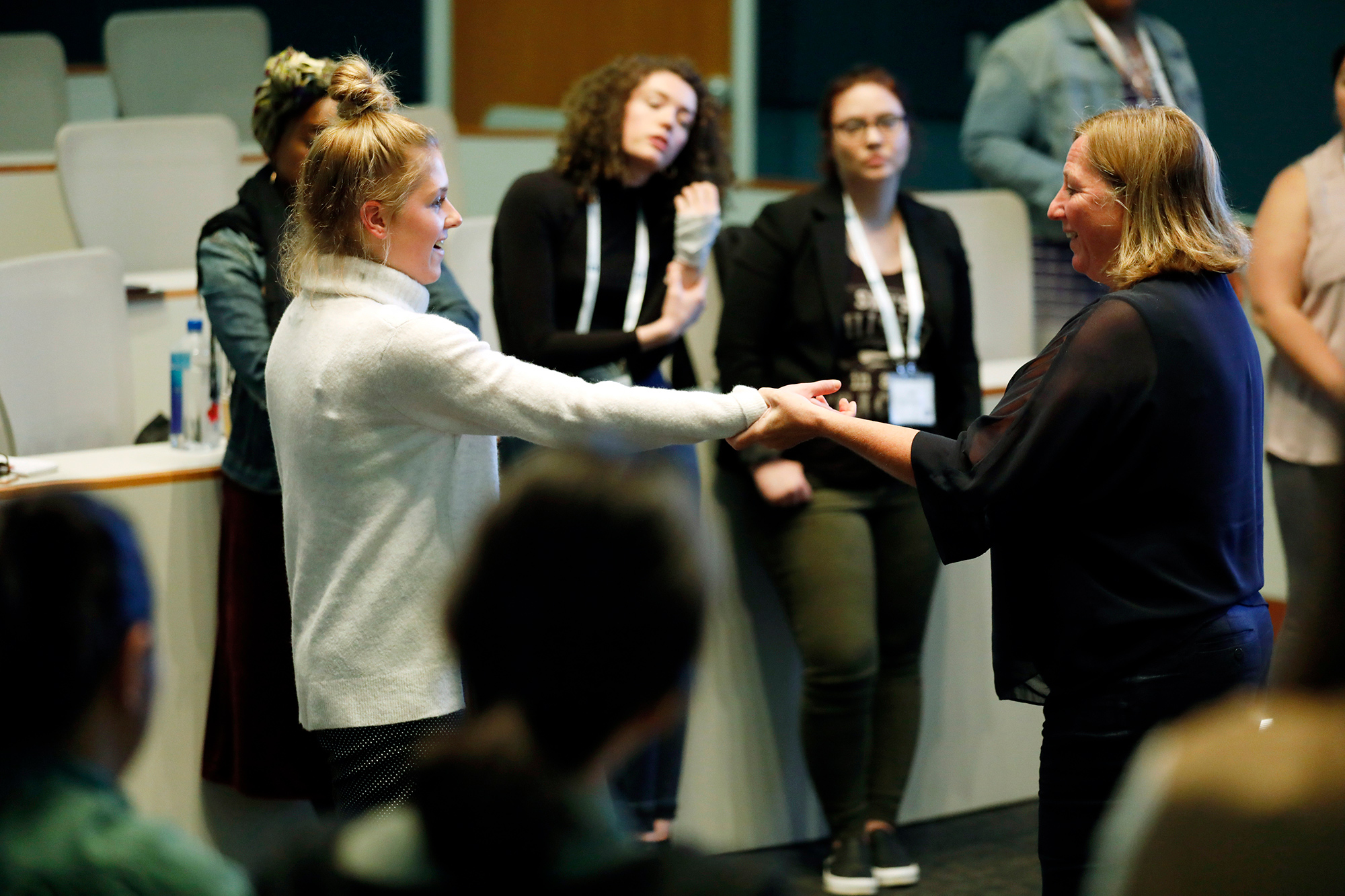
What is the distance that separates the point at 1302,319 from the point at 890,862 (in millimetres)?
1422

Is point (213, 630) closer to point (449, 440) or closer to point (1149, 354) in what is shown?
point (449, 440)

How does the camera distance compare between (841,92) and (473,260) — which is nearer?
(841,92)

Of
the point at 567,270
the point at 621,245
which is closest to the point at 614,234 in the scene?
the point at 621,245

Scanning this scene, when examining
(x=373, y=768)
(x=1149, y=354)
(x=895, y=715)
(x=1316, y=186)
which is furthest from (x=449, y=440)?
(x=1316, y=186)

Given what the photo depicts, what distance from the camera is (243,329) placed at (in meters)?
2.40

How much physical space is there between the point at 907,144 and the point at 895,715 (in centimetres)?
120

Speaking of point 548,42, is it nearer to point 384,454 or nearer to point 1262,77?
point 1262,77

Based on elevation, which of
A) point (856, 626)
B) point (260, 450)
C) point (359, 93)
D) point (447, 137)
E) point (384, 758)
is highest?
point (447, 137)

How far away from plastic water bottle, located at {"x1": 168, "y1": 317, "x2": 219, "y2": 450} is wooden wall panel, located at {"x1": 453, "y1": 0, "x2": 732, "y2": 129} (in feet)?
15.9

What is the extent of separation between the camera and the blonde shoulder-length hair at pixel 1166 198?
177 cm

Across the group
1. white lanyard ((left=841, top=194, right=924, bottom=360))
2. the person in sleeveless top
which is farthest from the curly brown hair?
the person in sleeveless top

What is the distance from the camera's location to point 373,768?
1.81 m

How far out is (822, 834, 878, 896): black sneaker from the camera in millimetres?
2883

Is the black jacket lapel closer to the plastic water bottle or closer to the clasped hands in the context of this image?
the clasped hands
